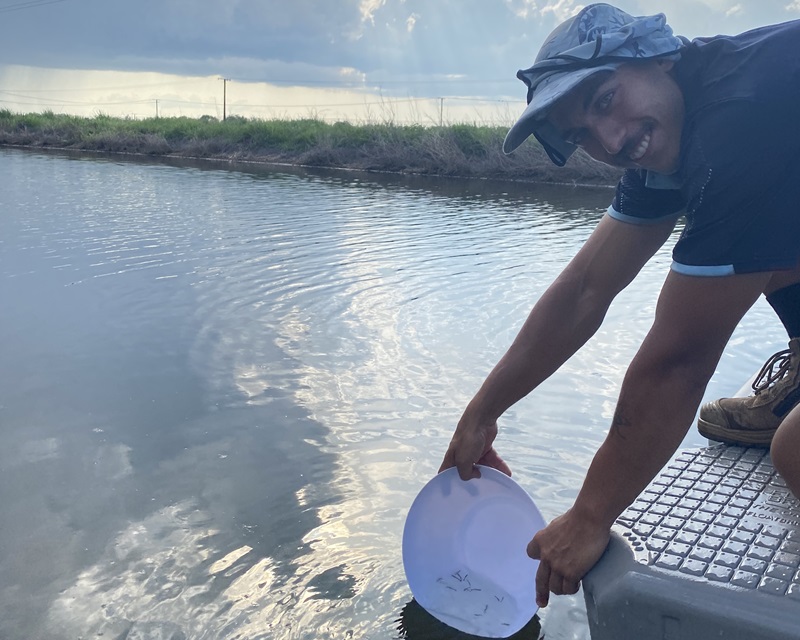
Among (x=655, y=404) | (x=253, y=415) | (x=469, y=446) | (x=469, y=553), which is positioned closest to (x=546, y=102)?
(x=655, y=404)

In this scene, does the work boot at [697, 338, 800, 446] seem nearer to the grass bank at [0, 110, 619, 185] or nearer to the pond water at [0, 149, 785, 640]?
the pond water at [0, 149, 785, 640]

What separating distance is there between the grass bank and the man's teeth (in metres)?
12.7

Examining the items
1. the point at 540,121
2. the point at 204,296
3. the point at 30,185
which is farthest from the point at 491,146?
the point at 540,121

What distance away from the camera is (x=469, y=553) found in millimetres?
1812

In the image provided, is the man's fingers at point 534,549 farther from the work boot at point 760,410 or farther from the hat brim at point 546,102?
the work boot at point 760,410

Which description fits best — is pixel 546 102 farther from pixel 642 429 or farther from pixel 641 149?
pixel 642 429

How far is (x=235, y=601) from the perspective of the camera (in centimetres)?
184

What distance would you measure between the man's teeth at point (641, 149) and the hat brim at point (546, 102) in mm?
139

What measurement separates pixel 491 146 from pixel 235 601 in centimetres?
1561

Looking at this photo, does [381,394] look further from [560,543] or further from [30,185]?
[30,185]

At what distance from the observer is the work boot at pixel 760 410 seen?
80.6 inches

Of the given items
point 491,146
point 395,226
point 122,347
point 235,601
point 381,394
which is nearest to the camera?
point 235,601

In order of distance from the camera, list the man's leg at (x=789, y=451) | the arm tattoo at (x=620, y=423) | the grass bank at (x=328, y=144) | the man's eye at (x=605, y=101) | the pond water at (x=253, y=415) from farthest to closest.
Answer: the grass bank at (x=328, y=144)
the pond water at (x=253, y=415)
the man's leg at (x=789, y=451)
the man's eye at (x=605, y=101)
the arm tattoo at (x=620, y=423)

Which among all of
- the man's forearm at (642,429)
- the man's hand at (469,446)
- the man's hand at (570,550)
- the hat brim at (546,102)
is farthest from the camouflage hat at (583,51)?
the man's hand at (570,550)
